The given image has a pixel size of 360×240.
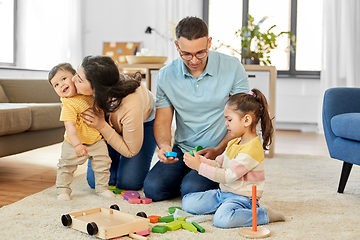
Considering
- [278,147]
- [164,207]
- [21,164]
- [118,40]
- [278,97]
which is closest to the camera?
[164,207]

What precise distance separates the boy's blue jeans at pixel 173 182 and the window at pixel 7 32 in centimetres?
287

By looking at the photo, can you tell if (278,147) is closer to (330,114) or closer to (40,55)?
(330,114)

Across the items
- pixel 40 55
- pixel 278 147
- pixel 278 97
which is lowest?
pixel 278 147

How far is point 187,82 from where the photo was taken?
177 cm

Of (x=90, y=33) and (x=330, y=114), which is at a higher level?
(x=90, y=33)

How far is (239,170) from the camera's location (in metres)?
1.39

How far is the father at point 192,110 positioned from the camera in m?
1.72

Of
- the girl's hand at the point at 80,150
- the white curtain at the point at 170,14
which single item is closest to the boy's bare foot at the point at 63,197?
the girl's hand at the point at 80,150

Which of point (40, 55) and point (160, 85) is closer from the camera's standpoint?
point (160, 85)

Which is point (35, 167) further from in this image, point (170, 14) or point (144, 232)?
point (170, 14)

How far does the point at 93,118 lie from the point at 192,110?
45cm

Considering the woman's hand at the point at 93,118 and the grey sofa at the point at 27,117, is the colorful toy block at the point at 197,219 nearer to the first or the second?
the woman's hand at the point at 93,118

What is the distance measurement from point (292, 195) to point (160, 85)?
2.76ft

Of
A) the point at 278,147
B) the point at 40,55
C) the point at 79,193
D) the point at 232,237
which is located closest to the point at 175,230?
the point at 232,237
